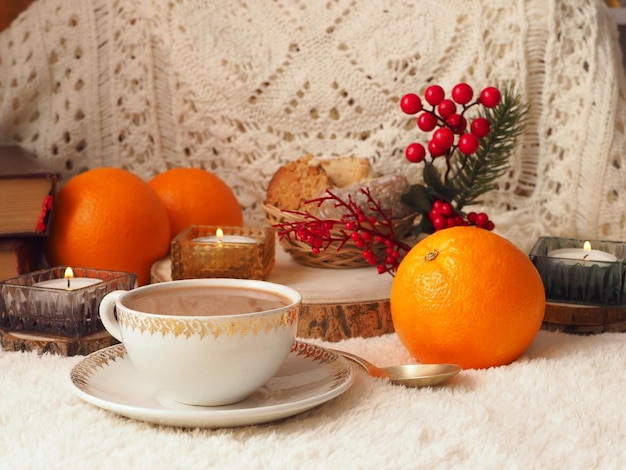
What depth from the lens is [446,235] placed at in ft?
2.67

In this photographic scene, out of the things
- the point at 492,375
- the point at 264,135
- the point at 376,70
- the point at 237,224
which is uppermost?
the point at 376,70

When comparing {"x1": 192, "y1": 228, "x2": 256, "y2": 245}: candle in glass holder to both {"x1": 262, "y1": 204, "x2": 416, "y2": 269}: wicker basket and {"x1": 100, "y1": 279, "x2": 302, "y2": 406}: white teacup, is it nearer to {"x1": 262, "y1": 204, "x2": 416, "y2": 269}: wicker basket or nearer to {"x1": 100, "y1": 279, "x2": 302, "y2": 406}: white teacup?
{"x1": 262, "y1": 204, "x2": 416, "y2": 269}: wicker basket

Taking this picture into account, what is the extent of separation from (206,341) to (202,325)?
0.01 meters

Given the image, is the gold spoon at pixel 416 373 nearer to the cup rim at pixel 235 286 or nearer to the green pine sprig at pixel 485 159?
the cup rim at pixel 235 286

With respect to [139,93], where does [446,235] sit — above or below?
below

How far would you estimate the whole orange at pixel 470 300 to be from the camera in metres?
0.77

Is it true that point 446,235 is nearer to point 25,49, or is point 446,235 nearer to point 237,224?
point 237,224

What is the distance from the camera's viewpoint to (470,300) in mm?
767

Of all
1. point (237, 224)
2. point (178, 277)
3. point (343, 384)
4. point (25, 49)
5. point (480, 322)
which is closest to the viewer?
point (343, 384)

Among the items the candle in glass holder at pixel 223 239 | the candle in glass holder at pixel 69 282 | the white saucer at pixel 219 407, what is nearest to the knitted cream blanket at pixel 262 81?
the candle in glass holder at pixel 223 239

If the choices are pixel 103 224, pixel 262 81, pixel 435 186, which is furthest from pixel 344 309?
pixel 262 81

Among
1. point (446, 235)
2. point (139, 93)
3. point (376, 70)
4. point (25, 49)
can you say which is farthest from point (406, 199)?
point (25, 49)

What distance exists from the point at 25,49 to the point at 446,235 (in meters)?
0.94

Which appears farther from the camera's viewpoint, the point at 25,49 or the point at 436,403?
the point at 25,49
